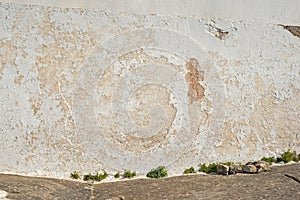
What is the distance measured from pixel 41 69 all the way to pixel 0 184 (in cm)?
172

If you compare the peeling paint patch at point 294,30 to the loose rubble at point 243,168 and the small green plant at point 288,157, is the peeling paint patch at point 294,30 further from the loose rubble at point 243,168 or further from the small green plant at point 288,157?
the loose rubble at point 243,168

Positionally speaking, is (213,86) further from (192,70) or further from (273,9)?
(273,9)

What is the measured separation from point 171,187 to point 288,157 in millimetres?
2276

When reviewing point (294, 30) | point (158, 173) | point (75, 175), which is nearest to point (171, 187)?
point (158, 173)

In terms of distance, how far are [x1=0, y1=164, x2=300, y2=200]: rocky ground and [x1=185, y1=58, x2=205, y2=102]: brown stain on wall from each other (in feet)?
4.03

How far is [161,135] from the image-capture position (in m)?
6.44

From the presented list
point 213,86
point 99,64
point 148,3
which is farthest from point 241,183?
point 148,3

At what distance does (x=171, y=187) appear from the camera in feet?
18.6

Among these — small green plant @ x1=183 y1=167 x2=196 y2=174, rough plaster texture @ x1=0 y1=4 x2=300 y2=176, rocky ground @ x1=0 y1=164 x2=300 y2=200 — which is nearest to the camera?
rocky ground @ x1=0 y1=164 x2=300 y2=200

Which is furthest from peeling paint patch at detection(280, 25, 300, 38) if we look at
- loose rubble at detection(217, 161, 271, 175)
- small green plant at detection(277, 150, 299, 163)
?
loose rubble at detection(217, 161, 271, 175)

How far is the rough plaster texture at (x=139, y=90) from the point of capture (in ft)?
19.6

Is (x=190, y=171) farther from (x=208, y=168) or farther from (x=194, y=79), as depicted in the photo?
(x=194, y=79)

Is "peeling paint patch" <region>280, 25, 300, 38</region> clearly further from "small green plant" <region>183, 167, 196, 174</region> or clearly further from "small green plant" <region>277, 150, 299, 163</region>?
"small green plant" <region>183, 167, 196, 174</region>

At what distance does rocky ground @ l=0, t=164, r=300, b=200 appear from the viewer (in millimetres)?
5050
